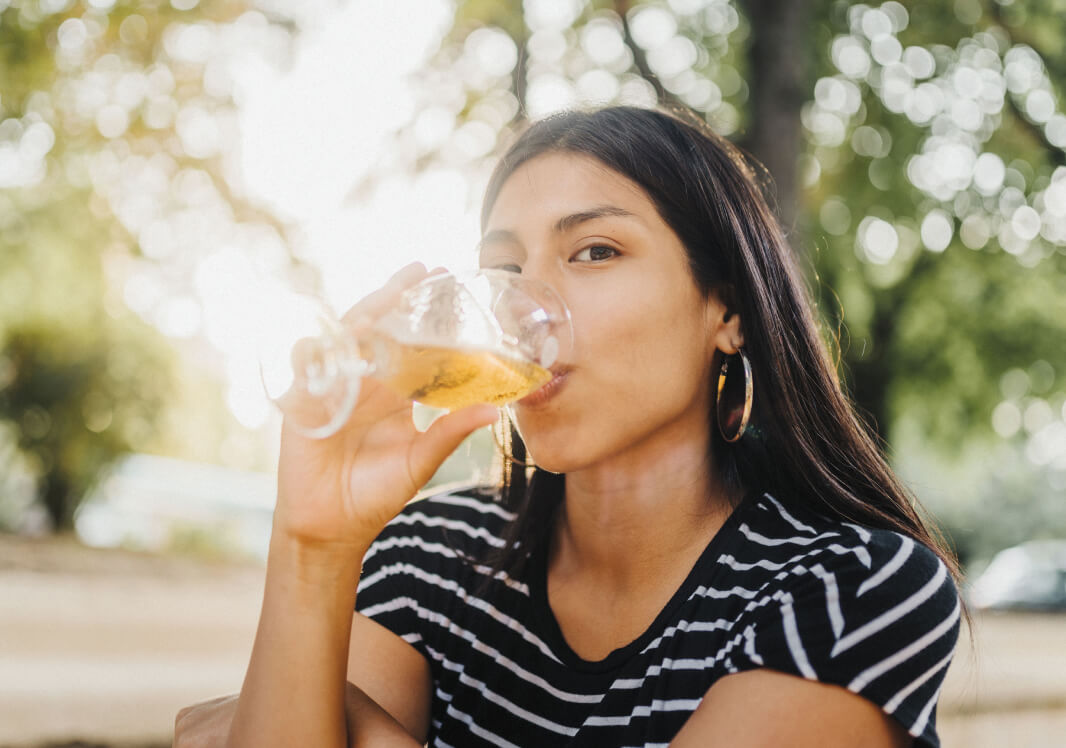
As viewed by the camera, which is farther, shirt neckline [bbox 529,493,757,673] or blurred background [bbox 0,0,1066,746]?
blurred background [bbox 0,0,1066,746]

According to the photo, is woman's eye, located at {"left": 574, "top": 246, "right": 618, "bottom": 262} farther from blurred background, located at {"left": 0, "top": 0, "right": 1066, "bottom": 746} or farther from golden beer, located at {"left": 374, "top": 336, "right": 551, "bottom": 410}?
blurred background, located at {"left": 0, "top": 0, "right": 1066, "bottom": 746}

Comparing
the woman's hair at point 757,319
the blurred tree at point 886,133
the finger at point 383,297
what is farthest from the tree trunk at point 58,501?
the finger at point 383,297

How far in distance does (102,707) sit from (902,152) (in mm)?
7541

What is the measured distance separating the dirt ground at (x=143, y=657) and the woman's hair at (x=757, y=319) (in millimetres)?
756

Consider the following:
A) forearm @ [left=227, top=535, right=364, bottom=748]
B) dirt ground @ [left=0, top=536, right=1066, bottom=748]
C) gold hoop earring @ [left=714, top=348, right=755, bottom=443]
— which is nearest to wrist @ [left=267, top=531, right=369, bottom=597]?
forearm @ [left=227, top=535, right=364, bottom=748]

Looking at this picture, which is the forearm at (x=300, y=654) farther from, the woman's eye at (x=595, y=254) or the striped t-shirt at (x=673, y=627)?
the woman's eye at (x=595, y=254)

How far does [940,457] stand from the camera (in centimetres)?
1142

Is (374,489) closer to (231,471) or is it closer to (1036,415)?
(1036,415)

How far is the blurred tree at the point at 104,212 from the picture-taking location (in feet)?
22.5

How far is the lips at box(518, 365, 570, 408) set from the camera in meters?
1.97

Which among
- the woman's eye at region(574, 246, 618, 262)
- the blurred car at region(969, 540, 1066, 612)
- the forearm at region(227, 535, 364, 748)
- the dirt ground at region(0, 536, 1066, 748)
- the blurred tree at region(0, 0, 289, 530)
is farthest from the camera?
the blurred car at region(969, 540, 1066, 612)

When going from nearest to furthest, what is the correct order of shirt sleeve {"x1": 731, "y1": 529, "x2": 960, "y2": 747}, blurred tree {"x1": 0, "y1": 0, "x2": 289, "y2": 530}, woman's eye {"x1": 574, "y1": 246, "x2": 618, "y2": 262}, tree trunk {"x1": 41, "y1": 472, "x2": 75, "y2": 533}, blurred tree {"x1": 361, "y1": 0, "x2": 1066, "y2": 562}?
1. shirt sleeve {"x1": 731, "y1": 529, "x2": 960, "y2": 747}
2. woman's eye {"x1": 574, "y1": 246, "x2": 618, "y2": 262}
3. blurred tree {"x1": 361, "y1": 0, "x2": 1066, "y2": 562}
4. blurred tree {"x1": 0, "y1": 0, "x2": 289, "y2": 530}
5. tree trunk {"x1": 41, "y1": 472, "x2": 75, "y2": 533}

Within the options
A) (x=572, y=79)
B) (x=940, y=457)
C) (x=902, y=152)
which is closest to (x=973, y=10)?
(x=902, y=152)

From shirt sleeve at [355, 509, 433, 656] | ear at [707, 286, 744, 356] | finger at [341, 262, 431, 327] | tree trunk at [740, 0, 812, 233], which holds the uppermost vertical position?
tree trunk at [740, 0, 812, 233]
